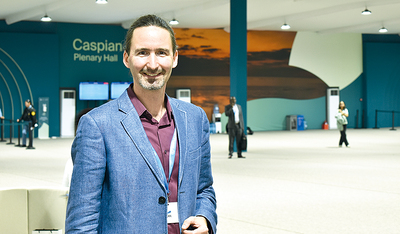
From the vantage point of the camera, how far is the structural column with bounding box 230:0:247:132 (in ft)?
51.2

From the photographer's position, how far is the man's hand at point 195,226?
6.05 feet

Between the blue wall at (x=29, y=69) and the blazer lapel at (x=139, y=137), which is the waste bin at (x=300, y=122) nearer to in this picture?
the blue wall at (x=29, y=69)

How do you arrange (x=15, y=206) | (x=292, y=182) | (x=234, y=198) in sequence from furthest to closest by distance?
(x=292, y=182) → (x=234, y=198) → (x=15, y=206)

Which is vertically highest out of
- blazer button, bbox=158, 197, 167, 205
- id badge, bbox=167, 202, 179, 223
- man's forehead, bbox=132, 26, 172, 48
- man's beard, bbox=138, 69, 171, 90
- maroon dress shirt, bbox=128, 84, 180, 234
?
man's forehead, bbox=132, 26, 172, 48

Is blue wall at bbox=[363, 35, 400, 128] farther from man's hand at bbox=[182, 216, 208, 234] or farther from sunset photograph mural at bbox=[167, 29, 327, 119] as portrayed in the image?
man's hand at bbox=[182, 216, 208, 234]

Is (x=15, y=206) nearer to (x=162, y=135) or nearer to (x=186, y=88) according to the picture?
(x=162, y=135)

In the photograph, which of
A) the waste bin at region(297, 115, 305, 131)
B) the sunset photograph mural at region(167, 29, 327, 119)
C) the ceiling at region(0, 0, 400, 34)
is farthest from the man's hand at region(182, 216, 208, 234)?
the waste bin at region(297, 115, 305, 131)

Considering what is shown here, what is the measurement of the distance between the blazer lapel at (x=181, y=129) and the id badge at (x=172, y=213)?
9 cm

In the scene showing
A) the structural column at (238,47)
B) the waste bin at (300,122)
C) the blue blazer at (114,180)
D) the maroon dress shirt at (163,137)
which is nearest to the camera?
the blue blazer at (114,180)

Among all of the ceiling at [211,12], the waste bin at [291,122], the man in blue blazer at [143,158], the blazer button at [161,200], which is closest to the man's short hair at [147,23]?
the man in blue blazer at [143,158]

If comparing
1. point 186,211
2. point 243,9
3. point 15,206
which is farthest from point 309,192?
point 243,9

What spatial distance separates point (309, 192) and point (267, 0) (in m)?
11.2

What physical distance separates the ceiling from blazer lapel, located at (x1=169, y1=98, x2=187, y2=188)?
16.2 meters

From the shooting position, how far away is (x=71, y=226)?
174cm
